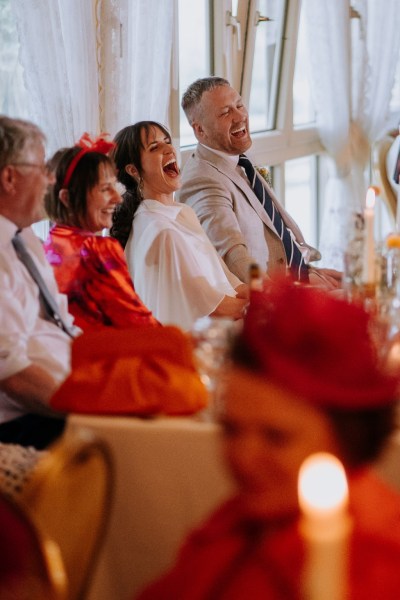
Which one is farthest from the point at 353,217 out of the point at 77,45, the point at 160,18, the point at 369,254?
the point at 160,18

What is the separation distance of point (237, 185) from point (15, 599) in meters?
2.83

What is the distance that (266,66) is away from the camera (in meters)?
6.30

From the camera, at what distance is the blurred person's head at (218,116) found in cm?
394

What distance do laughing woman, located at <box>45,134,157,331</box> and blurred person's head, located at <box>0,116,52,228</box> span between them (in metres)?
0.26

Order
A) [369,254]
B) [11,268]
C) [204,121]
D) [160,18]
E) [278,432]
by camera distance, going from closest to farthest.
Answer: [278,432], [369,254], [11,268], [204,121], [160,18]

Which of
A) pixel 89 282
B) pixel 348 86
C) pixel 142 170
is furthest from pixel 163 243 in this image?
pixel 348 86

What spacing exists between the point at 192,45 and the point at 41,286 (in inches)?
124

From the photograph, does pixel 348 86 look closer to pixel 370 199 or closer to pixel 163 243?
pixel 163 243

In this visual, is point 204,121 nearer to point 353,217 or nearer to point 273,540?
point 353,217

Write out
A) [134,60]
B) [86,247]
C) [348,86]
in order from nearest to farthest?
[86,247] → [134,60] → [348,86]

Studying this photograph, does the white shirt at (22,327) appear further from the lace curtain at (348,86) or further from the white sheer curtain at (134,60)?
the lace curtain at (348,86)

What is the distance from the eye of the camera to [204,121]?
397cm

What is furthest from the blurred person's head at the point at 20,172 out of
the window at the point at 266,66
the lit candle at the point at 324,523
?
the window at the point at 266,66

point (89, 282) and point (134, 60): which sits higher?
point (134, 60)
